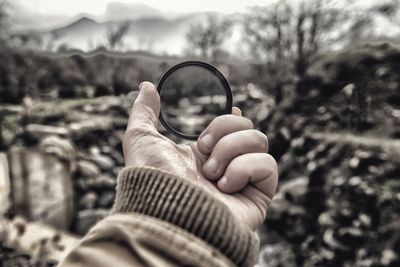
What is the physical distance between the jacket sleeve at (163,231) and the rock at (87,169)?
564 centimetres

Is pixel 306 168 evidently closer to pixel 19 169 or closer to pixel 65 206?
pixel 65 206

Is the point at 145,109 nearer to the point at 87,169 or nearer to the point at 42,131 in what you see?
the point at 87,169

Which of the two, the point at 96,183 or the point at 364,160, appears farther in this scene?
the point at 96,183

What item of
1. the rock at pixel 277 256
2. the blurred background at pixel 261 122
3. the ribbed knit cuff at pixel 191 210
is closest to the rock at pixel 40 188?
the blurred background at pixel 261 122

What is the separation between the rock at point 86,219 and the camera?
5852 mm

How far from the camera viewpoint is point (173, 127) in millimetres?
1826

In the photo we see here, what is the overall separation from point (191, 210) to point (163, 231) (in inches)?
4.3

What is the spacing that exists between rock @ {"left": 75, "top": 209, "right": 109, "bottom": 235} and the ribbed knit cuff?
16.9ft

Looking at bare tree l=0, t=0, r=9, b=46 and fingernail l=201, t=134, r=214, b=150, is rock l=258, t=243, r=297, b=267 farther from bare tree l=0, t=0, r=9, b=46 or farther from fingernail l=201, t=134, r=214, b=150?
bare tree l=0, t=0, r=9, b=46

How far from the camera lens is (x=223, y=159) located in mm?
1397

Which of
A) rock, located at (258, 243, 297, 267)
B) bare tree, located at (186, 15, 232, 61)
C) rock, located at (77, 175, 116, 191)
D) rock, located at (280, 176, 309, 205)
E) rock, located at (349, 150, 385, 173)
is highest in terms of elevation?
bare tree, located at (186, 15, 232, 61)

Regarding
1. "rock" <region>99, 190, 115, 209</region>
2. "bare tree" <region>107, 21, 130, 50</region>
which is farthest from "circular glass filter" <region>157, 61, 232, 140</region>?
"bare tree" <region>107, 21, 130, 50</region>

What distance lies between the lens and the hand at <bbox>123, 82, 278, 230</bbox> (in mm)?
1369

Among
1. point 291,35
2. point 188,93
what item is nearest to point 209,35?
point 291,35
